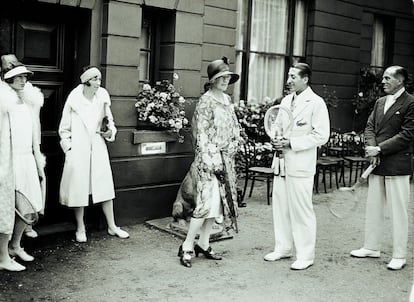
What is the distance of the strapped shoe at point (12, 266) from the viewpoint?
6.21m

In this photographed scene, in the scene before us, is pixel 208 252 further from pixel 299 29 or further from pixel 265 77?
pixel 299 29

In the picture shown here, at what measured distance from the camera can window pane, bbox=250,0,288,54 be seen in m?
12.4

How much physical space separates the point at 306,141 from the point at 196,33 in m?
3.34

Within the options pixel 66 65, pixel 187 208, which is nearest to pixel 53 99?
pixel 66 65

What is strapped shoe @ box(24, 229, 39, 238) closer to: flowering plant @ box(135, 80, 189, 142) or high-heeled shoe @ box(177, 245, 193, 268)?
high-heeled shoe @ box(177, 245, 193, 268)

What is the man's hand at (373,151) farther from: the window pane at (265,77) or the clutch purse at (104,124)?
the window pane at (265,77)

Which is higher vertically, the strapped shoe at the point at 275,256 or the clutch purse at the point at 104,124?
the clutch purse at the point at 104,124

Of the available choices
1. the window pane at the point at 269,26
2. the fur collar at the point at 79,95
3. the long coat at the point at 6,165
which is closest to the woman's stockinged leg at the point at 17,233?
the long coat at the point at 6,165

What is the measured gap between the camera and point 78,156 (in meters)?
7.32

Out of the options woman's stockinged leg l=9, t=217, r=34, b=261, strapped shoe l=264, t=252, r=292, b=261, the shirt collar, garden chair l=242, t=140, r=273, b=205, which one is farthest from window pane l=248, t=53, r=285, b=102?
woman's stockinged leg l=9, t=217, r=34, b=261

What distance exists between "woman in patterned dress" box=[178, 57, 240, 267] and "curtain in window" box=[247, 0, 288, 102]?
5.75m

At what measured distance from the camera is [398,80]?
688cm

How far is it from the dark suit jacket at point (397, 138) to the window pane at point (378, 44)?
9421 millimetres

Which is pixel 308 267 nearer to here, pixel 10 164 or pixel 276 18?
pixel 10 164
